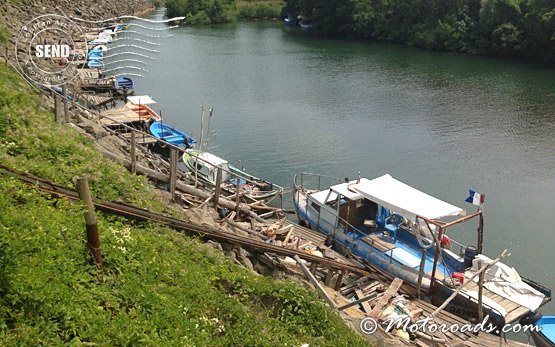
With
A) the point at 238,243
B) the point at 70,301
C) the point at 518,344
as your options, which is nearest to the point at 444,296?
the point at 518,344

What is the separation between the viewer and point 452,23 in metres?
78.8

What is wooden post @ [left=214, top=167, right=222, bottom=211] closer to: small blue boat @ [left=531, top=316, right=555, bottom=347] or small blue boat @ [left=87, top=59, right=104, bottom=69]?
small blue boat @ [left=531, top=316, right=555, bottom=347]

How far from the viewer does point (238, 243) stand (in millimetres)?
13461

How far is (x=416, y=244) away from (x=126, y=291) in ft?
47.0

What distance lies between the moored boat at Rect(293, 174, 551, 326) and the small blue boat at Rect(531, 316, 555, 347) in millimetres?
466

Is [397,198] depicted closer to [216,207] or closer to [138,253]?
[216,207]

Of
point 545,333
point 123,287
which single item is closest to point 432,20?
point 545,333

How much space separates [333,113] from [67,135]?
31.5 m

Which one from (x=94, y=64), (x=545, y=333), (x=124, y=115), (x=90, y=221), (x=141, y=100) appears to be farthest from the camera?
(x=94, y=64)

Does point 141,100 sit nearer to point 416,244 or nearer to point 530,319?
point 416,244

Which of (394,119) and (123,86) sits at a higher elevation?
(123,86)

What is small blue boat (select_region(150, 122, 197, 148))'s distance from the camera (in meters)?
34.0

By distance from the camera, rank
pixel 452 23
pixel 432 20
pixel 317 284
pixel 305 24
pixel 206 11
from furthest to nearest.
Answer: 1. pixel 305 24
2. pixel 206 11
3. pixel 432 20
4. pixel 452 23
5. pixel 317 284

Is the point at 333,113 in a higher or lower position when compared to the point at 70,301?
lower
